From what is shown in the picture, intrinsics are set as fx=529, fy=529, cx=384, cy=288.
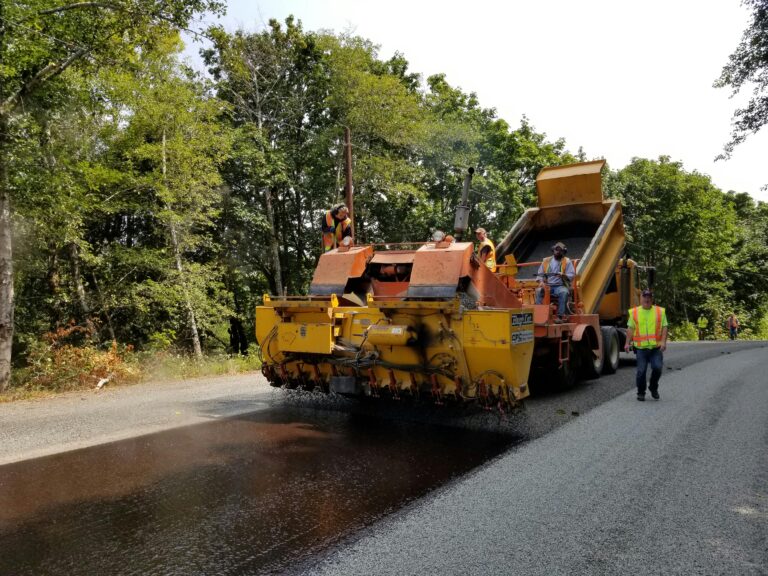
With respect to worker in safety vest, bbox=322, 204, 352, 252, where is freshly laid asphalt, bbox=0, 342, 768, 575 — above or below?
below

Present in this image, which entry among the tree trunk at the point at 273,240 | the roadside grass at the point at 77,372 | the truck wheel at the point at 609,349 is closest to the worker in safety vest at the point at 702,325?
the tree trunk at the point at 273,240

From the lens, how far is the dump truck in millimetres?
5270

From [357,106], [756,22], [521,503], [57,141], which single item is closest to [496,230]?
[357,106]

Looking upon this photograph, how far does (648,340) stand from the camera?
7.47 meters

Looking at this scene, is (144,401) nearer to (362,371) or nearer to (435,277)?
(362,371)

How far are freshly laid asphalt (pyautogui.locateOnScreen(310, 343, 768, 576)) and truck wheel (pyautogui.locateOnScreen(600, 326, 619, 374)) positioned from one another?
4081 millimetres

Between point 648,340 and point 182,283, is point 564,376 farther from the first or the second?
point 182,283

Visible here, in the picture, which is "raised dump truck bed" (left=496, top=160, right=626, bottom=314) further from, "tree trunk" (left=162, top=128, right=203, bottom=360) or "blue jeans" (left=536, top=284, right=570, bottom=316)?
"tree trunk" (left=162, top=128, right=203, bottom=360)

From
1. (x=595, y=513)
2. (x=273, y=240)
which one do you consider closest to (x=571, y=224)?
(x=595, y=513)

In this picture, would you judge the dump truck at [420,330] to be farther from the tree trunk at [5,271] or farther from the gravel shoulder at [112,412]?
the tree trunk at [5,271]

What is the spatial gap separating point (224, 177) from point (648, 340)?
54.4 feet

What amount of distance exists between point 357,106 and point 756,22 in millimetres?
12705

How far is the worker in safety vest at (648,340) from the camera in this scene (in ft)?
23.7

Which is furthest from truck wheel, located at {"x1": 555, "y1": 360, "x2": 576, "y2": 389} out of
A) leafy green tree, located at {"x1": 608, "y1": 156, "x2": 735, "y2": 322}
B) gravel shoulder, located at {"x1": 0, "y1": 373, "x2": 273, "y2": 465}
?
leafy green tree, located at {"x1": 608, "y1": 156, "x2": 735, "y2": 322}
